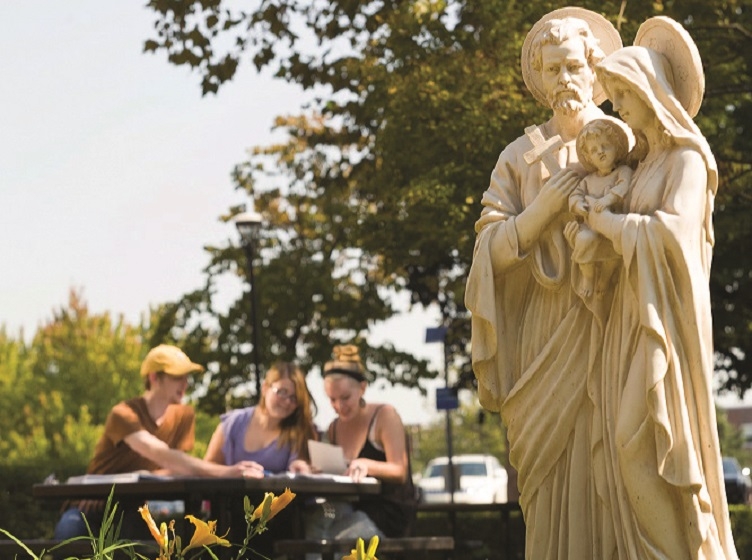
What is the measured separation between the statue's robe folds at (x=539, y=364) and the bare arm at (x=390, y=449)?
445 cm

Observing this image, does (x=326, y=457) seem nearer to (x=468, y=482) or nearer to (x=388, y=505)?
(x=388, y=505)

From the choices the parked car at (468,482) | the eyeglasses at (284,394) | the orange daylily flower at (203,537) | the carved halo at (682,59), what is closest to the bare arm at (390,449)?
the eyeglasses at (284,394)

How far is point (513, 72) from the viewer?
20422 millimetres

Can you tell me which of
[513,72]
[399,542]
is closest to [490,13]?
[513,72]

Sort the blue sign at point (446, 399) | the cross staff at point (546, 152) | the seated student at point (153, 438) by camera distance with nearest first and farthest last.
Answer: the cross staff at point (546, 152) < the seated student at point (153, 438) < the blue sign at point (446, 399)

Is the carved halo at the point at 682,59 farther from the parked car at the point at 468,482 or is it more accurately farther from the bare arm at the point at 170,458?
the parked car at the point at 468,482

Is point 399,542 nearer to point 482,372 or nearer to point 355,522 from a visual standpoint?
point 355,522

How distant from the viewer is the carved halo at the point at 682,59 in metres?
7.30

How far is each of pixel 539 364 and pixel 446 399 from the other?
18.6m

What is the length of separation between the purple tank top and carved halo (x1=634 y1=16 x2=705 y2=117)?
5.62 meters

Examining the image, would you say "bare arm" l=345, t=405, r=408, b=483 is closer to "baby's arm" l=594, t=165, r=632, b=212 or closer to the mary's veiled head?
"baby's arm" l=594, t=165, r=632, b=212

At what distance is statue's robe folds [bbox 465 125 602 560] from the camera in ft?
24.0

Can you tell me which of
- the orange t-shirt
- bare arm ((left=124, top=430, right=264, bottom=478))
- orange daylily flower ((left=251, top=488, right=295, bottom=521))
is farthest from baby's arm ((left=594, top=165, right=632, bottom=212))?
the orange t-shirt

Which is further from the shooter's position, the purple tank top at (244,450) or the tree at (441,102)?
the tree at (441,102)
